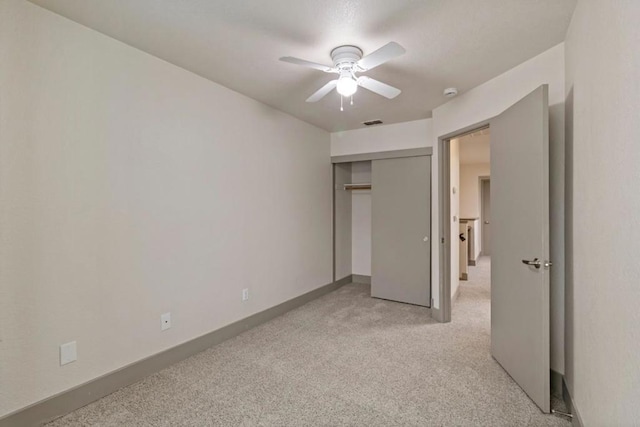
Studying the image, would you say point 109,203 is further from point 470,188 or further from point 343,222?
point 470,188

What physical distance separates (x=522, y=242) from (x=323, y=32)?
1.97 metres

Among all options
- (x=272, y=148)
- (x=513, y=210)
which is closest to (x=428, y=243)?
(x=513, y=210)

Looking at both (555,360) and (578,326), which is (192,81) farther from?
(555,360)

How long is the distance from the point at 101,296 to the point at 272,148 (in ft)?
7.35

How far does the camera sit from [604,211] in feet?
4.65

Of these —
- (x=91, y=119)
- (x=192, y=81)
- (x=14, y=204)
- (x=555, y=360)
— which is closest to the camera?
(x=14, y=204)

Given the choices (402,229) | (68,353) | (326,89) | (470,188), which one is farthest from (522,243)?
(470,188)

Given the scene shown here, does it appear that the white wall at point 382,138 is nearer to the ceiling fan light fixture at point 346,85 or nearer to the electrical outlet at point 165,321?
the ceiling fan light fixture at point 346,85

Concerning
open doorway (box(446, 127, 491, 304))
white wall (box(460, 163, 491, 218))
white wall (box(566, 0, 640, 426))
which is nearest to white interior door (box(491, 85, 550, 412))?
white wall (box(566, 0, 640, 426))

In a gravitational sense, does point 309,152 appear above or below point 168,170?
above

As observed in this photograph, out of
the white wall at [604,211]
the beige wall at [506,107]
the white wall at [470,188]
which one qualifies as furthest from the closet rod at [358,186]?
the white wall at [470,188]

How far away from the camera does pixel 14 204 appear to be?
5.86 ft

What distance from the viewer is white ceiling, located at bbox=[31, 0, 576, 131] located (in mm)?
1838

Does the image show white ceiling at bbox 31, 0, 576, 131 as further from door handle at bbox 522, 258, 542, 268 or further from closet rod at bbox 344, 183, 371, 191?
closet rod at bbox 344, 183, 371, 191
